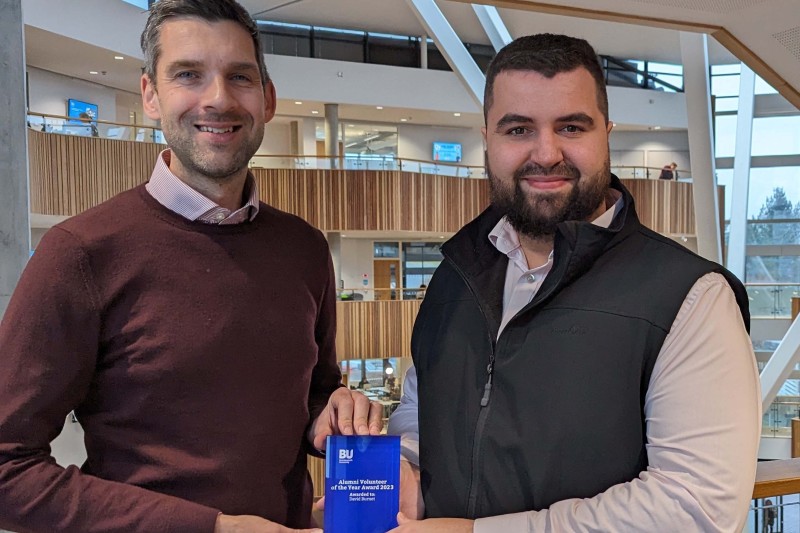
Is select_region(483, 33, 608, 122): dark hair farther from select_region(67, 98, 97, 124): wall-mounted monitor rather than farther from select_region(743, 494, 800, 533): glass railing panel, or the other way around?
select_region(67, 98, 97, 124): wall-mounted monitor

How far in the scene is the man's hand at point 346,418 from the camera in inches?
67.4

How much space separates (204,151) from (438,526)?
1.05 metres

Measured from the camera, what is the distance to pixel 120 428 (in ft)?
5.61

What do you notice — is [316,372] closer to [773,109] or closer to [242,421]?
[242,421]

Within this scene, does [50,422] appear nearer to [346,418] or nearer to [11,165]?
[346,418]

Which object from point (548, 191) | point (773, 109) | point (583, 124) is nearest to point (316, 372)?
point (548, 191)

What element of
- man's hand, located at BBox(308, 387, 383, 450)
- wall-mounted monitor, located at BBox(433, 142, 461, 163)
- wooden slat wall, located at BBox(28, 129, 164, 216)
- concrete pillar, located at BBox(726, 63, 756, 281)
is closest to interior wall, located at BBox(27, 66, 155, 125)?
wooden slat wall, located at BBox(28, 129, 164, 216)

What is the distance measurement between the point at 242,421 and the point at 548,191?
932 millimetres

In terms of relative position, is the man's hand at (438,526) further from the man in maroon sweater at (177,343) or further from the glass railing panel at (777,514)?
the glass railing panel at (777,514)

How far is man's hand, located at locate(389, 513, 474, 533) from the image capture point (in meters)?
1.53

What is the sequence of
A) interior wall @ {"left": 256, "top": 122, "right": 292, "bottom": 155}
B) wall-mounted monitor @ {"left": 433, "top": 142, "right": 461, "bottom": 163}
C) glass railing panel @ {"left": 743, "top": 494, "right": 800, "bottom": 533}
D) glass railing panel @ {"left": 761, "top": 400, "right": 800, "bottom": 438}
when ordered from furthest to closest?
→ wall-mounted monitor @ {"left": 433, "top": 142, "right": 461, "bottom": 163} → interior wall @ {"left": 256, "top": 122, "right": 292, "bottom": 155} → glass railing panel @ {"left": 761, "top": 400, "right": 800, "bottom": 438} → glass railing panel @ {"left": 743, "top": 494, "right": 800, "bottom": 533}

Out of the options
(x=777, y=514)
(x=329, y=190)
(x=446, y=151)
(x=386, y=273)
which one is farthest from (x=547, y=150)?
(x=446, y=151)

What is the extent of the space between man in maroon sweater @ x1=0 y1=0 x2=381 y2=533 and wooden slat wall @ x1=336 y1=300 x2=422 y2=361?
49.2 feet

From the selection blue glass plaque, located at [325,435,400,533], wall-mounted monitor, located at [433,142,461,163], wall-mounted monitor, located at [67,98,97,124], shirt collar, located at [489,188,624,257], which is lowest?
blue glass plaque, located at [325,435,400,533]
